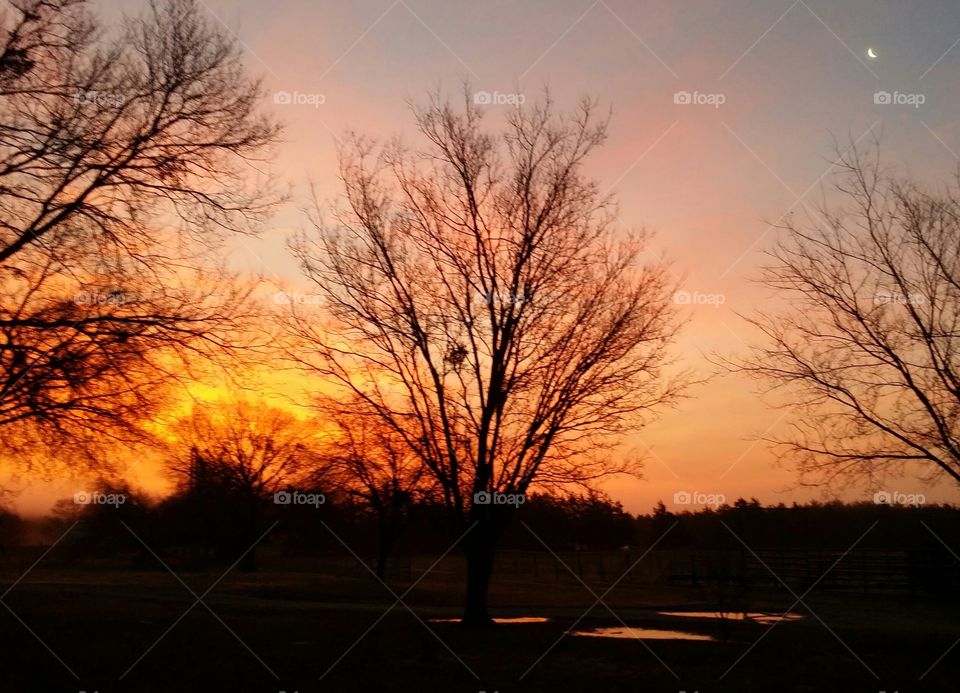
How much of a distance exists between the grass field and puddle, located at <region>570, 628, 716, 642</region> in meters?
0.58

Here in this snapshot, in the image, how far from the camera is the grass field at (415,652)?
12812mm

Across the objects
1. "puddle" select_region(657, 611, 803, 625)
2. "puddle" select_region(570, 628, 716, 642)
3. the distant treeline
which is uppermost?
the distant treeline

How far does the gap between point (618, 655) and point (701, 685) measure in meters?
2.78

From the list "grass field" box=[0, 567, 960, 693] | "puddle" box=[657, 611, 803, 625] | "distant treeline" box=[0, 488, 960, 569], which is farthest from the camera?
"distant treeline" box=[0, 488, 960, 569]

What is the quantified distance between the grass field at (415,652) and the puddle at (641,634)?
0.58 m

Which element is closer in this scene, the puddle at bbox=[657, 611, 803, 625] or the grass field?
the grass field

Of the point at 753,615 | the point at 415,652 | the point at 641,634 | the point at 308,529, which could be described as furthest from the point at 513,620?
the point at 308,529

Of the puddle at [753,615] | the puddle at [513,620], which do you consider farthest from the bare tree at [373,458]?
the puddle at [753,615]

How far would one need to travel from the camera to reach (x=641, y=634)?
19.2 m

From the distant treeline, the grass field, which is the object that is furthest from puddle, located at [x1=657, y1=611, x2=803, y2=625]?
the distant treeline

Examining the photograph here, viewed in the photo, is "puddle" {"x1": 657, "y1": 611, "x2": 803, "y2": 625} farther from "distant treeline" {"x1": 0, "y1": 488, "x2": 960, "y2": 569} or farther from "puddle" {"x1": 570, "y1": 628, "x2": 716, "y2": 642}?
"distant treeline" {"x1": 0, "y1": 488, "x2": 960, "y2": 569}

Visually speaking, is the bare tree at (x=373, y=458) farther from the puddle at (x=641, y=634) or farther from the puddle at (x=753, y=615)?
the puddle at (x=753, y=615)

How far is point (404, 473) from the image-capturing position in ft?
75.5

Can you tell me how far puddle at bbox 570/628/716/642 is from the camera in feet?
59.8
